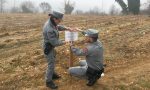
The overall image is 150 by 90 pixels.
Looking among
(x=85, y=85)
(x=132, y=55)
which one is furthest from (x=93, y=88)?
(x=132, y=55)

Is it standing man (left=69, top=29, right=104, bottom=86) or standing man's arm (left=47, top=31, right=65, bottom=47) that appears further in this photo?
standing man (left=69, top=29, right=104, bottom=86)

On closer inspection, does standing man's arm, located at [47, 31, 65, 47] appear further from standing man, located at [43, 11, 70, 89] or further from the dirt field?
the dirt field

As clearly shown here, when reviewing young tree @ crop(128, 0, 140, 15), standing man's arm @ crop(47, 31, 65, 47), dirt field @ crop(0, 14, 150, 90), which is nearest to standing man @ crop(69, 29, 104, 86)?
dirt field @ crop(0, 14, 150, 90)

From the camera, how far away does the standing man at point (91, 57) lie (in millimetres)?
10641

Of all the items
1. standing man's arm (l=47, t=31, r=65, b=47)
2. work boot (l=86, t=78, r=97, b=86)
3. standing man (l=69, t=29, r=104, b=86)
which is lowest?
work boot (l=86, t=78, r=97, b=86)

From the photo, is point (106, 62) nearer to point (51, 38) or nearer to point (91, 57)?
point (91, 57)

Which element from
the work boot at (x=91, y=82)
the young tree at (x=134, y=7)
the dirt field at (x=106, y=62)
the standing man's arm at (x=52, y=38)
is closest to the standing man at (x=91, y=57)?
the work boot at (x=91, y=82)

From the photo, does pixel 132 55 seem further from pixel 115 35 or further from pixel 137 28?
A: pixel 137 28

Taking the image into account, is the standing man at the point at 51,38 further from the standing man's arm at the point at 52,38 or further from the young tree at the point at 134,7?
the young tree at the point at 134,7

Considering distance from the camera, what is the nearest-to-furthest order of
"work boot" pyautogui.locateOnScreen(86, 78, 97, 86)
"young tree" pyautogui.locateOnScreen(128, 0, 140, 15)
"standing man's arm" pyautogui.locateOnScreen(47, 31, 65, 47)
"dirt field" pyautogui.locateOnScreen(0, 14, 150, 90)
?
"standing man's arm" pyautogui.locateOnScreen(47, 31, 65, 47) < "work boot" pyautogui.locateOnScreen(86, 78, 97, 86) < "dirt field" pyautogui.locateOnScreen(0, 14, 150, 90) < "young tree" pyautogui.locateOnScreen(128, 0, 140, 15)

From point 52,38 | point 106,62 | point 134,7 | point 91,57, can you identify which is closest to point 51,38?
point 52,38

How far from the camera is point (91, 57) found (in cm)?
1080

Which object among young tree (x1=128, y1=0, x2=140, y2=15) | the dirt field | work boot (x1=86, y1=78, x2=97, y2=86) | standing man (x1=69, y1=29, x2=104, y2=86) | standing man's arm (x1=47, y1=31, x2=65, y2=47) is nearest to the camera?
standing man's arm (x1=47, y1=31, x2=65, y2=47)

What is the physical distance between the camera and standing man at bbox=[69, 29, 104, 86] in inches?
419
